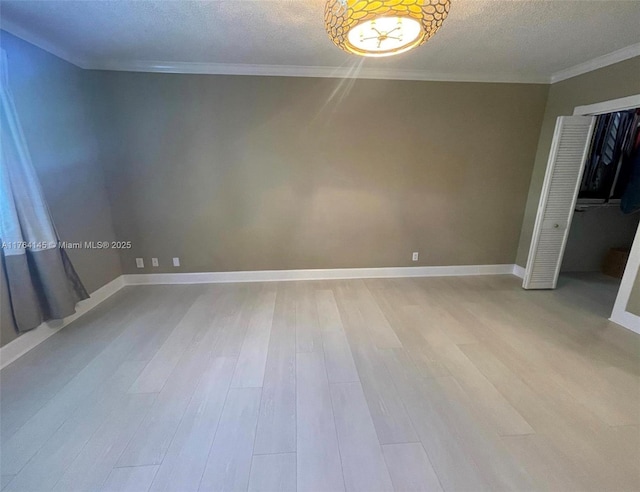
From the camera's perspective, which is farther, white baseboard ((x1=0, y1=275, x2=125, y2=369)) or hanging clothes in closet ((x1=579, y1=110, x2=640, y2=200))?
hanging clothes in closet ((x1=579, y1=110, x2=640, y2=200))

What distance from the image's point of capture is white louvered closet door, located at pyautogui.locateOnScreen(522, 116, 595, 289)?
9.54 feet

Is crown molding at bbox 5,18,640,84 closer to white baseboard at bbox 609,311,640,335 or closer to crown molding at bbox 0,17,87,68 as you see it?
crown molding at bbox 0,17,87,68

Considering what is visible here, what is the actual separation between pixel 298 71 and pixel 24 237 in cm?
291

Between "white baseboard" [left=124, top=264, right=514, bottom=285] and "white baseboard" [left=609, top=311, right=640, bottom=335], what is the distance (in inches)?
50.8

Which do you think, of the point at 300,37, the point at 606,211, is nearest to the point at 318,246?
the point at 300,37

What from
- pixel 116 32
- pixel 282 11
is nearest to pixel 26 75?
pixel 116 32

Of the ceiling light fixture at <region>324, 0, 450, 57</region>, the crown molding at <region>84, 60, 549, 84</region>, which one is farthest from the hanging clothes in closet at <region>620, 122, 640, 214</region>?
the ceiling light fixture at <region>324, 0, 450, 57</region>

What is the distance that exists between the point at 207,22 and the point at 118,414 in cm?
278

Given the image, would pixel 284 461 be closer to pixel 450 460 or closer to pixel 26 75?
pixel 450 460

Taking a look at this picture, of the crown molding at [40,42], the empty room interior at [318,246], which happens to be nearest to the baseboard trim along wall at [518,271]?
the empty room interior at [318,246]

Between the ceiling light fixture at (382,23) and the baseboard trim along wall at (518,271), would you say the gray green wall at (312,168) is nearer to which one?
the baseboard trim along wall at (518,271)

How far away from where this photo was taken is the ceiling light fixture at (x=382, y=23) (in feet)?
3.96

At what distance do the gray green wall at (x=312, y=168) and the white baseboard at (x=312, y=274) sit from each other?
0.09 metres

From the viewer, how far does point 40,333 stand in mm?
2301
